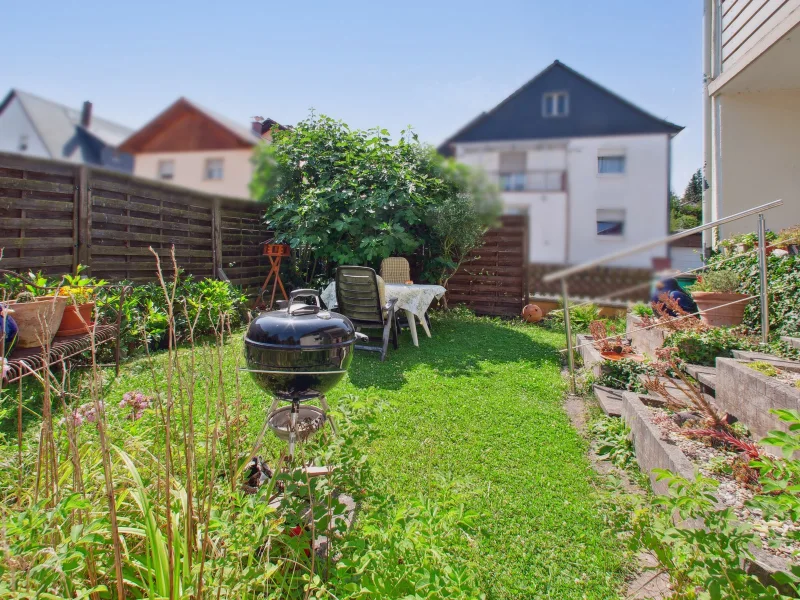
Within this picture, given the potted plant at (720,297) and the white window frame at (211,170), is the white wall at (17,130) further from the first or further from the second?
the potted plant at (720,297)

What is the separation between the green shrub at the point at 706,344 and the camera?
2.73 meters

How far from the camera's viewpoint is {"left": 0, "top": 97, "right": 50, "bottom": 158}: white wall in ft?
1.17

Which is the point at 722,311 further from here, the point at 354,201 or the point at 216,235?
the point at 216,235

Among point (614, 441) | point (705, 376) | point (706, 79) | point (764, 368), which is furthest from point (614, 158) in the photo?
point (705, 376)

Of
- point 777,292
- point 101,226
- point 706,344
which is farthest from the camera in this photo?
point 101,226

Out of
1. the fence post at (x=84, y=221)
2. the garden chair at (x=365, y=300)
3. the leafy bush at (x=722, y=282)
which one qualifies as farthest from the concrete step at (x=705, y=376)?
the fence post at (x=84, y=221)

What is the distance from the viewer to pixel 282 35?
1.93ft

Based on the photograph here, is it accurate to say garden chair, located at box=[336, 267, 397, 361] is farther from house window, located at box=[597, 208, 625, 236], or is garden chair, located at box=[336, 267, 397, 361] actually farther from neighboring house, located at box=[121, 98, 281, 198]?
house window, located at box=[597, 208, 625, 236]

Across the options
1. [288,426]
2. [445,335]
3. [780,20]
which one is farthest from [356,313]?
[780,20]

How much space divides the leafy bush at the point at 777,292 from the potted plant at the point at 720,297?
0.20 feet

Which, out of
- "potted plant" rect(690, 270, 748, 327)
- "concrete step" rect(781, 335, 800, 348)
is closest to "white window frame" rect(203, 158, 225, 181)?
"concrete step" rect(781, 335, 800, 348)

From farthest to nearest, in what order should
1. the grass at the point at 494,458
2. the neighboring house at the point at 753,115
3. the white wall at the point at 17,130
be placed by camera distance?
the grass at the point at 494,458
the neighboring house at the point at 753,115
the white wall at the point at 17,130

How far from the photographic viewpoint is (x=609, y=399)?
2863 millimetres

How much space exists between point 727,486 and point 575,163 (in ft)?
5.49
